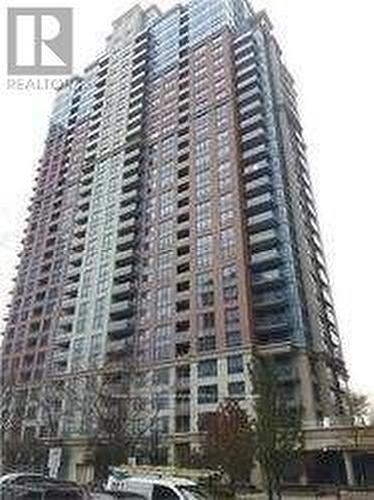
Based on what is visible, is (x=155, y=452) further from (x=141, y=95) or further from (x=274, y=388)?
(x=141, y=95)

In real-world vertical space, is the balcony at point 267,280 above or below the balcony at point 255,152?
below

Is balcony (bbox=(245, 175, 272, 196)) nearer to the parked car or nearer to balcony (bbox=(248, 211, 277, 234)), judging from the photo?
balcony (bbox=(248, 211, 277, 234))

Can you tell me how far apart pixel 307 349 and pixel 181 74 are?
60945 millimetres

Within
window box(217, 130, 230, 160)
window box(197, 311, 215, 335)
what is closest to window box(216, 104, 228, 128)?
window box(217, 130, 230, 160)

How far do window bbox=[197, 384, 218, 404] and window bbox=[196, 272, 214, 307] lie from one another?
10.9 metres

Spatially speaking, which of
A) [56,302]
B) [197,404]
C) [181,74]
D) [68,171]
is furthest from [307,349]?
[68,171]

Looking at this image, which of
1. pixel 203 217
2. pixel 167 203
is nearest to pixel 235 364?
pixel 203 217

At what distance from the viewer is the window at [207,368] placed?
230ft

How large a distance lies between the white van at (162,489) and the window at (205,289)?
5264 cm

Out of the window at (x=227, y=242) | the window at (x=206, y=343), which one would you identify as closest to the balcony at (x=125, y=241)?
the window at (x=227, y=242)

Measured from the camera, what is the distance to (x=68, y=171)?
11900cm

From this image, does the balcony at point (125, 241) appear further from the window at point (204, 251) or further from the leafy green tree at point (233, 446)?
the leafy green tree at point (233, 446)

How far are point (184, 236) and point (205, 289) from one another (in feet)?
36.9

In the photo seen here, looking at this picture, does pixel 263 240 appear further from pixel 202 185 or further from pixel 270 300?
pixel 202 185
